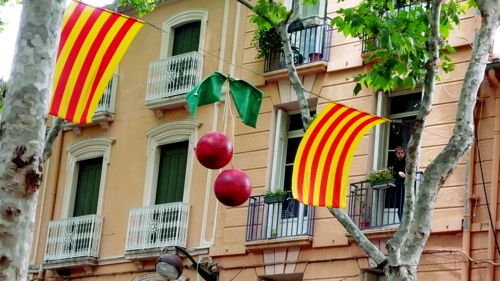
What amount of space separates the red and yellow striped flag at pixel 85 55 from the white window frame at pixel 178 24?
33.2 ft

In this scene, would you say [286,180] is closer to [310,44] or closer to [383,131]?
[383,131]

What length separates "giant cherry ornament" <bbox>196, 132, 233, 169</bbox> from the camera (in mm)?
13398

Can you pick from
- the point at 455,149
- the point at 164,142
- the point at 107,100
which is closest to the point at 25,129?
the point at 455,149

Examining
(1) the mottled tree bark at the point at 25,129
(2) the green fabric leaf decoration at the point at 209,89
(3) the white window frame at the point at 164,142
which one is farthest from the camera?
(3) the white window frame at the point at 164,142

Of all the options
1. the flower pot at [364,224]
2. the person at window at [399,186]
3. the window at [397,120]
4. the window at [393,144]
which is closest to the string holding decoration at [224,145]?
the person at window at [399,186]

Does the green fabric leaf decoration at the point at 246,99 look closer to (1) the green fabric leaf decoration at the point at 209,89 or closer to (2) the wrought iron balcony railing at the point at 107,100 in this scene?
(1) the green fabric leaf decoration at the point at 209,89

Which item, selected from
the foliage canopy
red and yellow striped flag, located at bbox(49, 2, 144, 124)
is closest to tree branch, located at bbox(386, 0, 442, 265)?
the foliage canopy

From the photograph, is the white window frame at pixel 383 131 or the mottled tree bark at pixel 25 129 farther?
the white window frame at pixel 383 131

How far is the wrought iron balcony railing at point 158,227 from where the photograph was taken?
2231 centimetres

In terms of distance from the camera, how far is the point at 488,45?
1377cm

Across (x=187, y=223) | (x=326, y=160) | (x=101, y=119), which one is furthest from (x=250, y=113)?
(x=101, y=119)

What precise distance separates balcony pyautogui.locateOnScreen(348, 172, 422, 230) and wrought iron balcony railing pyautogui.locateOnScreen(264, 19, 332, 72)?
8.90 feet

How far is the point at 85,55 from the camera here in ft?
44.3

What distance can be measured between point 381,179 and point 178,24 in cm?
688
